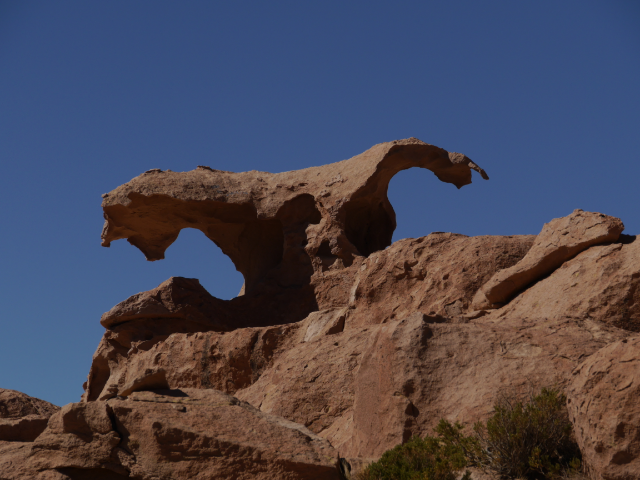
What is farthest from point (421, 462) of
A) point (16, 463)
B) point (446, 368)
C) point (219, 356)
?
point (219, 356)

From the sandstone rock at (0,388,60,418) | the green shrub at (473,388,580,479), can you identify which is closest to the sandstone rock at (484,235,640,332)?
the green shrub at (473,388,580,479)

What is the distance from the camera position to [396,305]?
1367cm

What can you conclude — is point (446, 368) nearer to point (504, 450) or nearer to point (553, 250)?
point (504, 450)

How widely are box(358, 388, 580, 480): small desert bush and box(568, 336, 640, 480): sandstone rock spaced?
13.6 inches

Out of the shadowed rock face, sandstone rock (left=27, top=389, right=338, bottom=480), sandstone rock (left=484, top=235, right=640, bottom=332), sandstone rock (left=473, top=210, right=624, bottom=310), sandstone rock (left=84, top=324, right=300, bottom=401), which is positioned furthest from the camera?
the shadowed rock face

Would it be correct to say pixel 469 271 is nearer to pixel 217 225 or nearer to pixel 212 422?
pixel 212 422

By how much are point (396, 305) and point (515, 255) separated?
2.12 metres

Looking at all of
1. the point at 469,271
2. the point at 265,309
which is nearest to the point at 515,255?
the point at 469,271

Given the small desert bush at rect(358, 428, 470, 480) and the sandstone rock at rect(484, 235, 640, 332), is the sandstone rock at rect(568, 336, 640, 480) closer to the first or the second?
the small desert bush at rect(358, 428, 470, 480)

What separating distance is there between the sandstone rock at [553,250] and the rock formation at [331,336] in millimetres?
30

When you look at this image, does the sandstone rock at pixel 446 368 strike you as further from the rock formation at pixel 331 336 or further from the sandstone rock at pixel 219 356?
the sandstone rock at pixel 219 356

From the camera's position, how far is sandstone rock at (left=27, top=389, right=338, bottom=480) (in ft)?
22.9

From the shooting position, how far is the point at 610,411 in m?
6.09

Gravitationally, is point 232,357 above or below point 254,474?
above
